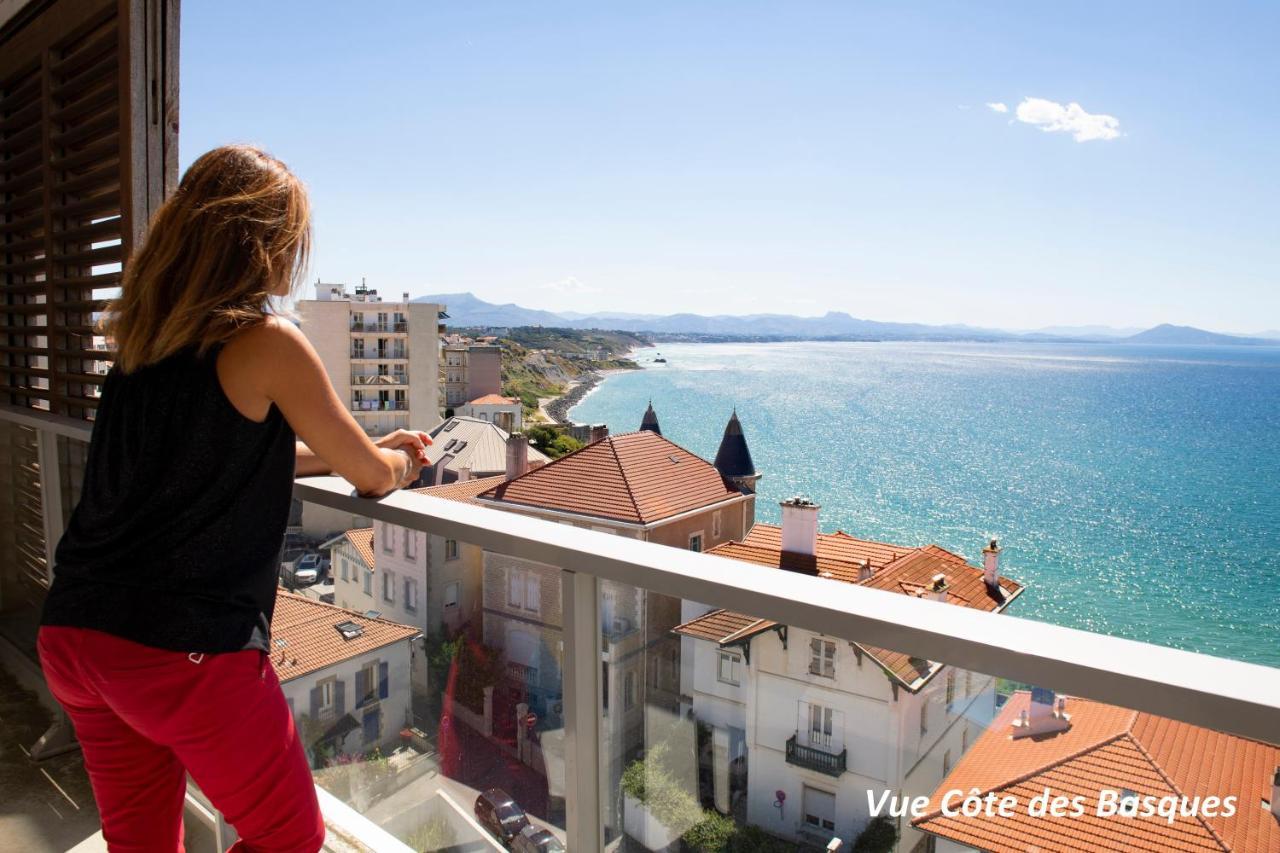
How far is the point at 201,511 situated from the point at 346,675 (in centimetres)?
51

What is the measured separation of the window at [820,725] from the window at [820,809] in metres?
0.06

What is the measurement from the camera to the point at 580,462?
11.9m

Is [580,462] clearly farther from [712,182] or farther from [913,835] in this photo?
[712,182]

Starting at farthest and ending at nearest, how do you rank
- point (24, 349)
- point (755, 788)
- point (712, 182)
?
point (712, 182) < point (24, 349) < point (755, 788)

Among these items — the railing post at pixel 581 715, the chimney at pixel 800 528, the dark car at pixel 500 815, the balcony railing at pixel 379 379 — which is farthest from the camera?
the balcony railing at pixel 379 379

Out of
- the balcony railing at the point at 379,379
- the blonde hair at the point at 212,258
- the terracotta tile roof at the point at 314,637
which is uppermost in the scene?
the blonde hair at the point at 212,258

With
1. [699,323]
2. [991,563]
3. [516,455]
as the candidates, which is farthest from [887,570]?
[699,323]

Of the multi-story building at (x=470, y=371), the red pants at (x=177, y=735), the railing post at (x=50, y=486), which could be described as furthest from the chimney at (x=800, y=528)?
the multi-story building at (x=470, y=371)

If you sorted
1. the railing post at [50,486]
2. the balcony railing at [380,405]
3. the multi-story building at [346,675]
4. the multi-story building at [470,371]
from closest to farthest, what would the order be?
the multi-story building at [346,675] < the railing post at [50,486] < the multi-story building at [470,371] < the balcony railing at [380,405]

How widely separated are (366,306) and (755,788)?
35209 millimetres

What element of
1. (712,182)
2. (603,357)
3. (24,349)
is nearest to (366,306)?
(603,357)

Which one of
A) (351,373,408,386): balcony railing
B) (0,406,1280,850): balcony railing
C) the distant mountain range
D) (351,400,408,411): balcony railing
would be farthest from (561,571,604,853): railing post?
the distant mountain range

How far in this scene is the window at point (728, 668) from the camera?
912 mm

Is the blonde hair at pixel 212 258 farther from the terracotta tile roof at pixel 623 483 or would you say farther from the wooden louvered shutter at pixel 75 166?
the terracotta tile roof at pixel 623 483
